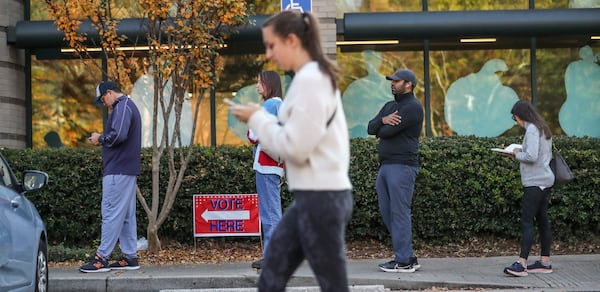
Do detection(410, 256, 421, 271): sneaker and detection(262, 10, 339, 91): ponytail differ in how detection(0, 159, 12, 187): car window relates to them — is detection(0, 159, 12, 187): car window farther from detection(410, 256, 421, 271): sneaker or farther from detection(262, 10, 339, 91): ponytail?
detection(410, 256, 421, 271): sneaker

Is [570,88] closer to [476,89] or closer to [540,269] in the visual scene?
[476,89]

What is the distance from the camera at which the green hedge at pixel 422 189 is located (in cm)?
995

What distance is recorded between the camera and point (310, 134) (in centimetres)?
383

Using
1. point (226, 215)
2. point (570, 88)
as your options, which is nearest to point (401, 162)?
point (226, 215)

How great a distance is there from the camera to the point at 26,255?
19.9ft

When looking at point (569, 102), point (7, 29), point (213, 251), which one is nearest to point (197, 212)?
point (213, 251)

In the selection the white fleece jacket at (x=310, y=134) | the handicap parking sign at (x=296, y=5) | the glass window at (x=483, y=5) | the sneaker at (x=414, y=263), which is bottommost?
the sneaker at (x=414, y=263)

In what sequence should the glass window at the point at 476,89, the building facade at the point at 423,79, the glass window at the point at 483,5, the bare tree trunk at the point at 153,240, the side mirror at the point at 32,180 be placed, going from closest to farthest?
the side mirror at the point at 32,180 < the bare tree trunk at the point at 153,240 < the building facade at the point at 423,79 < the glass window at the point at 483,5 < the glass window at the point at 476,89

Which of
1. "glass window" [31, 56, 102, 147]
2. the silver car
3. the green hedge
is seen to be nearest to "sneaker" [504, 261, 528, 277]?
the green hedge

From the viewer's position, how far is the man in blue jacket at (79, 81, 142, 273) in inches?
326

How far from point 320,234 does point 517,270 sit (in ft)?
15.4

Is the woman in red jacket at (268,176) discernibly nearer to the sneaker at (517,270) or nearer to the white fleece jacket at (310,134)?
the sneaker at (517,270)

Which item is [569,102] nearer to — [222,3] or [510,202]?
[510,202]

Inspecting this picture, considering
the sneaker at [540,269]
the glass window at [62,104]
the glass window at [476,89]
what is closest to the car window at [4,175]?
the sneaker at [540,269]
